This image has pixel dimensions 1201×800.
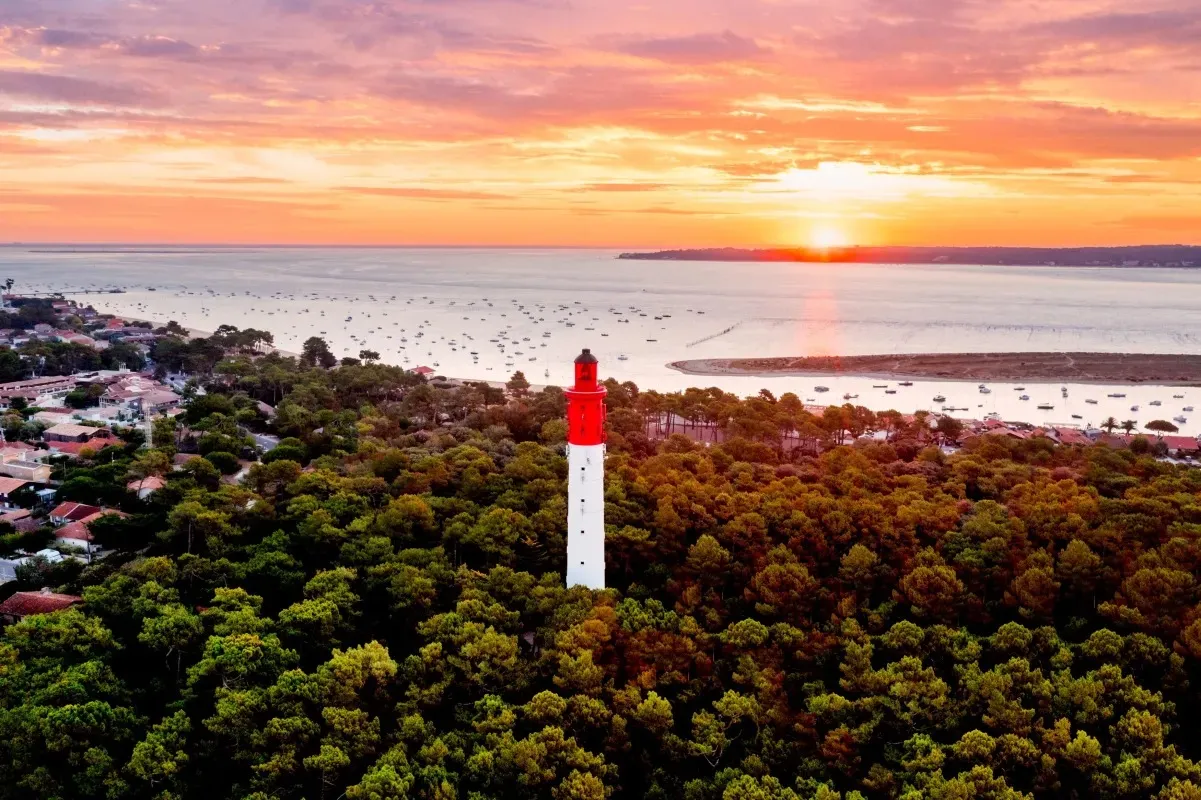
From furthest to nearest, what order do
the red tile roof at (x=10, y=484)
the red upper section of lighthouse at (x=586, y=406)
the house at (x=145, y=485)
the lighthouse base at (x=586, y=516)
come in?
the red tile roof at (x=10, y=484)
the house at (x=145, y=485)
the lighthouse base at (x=586, y=516)
the red upper section of lighthouse at (x=586, y=406)

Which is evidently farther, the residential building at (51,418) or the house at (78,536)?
the residential building at (51,418)

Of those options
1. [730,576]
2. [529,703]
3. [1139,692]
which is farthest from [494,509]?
[1139,692]

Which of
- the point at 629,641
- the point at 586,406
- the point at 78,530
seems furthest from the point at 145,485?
the point at 629,641

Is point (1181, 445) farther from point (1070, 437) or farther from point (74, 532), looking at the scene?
point (74, 532)

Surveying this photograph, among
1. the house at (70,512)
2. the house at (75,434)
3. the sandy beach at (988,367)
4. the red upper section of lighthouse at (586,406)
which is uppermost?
the red upper section of lighthouse at (586,406)

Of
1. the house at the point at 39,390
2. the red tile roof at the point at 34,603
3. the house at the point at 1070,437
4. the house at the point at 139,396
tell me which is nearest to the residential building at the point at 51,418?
the house at the point at 139,396

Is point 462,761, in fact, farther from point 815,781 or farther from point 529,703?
point 815,781

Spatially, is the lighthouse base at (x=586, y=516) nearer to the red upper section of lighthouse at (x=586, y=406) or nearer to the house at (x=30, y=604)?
the red upper section of lighthouse at (x=586, y=406)
